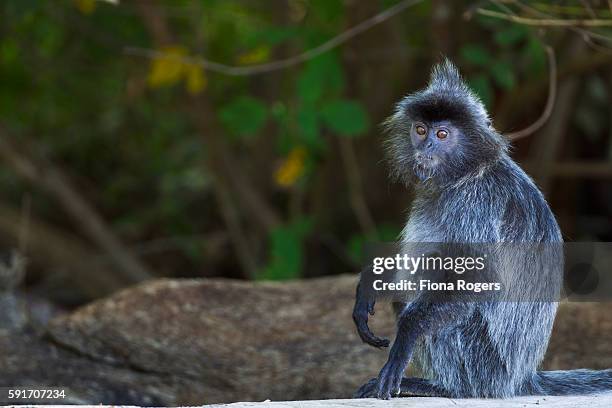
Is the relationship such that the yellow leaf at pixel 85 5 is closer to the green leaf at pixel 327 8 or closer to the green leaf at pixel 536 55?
the green leaf at pixel 327 8

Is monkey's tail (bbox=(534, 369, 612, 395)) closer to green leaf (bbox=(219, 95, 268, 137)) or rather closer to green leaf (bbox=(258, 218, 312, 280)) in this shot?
green leaf (bbox=(219, 95, 268, 137))

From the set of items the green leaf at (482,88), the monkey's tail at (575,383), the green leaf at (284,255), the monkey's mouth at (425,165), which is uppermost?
the green leaf at (482,88)

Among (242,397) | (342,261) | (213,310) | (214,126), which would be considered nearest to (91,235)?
(214,126)

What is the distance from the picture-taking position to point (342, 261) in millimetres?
9273

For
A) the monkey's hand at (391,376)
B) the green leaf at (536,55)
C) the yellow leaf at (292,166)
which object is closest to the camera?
the monkey's hand at (391,376)

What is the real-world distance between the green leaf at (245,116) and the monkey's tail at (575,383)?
10.6ft

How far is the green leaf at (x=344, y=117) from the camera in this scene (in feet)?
22.4

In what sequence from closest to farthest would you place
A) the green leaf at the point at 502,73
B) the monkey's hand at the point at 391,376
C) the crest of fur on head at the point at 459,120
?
the monkey's hand at the point at 391,376 → the crest of fur on head at the point at 459,120 → the green leaf at the point at 502,73

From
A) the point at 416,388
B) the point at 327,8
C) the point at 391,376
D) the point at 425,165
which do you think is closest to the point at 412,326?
the point at 391,376

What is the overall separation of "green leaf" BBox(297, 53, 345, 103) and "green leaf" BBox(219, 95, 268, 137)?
371 millimetres

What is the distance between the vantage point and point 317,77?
677 cm

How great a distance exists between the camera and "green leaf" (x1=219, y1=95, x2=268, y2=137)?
7082mm

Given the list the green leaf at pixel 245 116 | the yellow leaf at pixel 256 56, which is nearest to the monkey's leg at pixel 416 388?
the green leaf at pixel 245 116

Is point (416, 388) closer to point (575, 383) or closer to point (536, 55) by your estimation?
point (575, 383)
